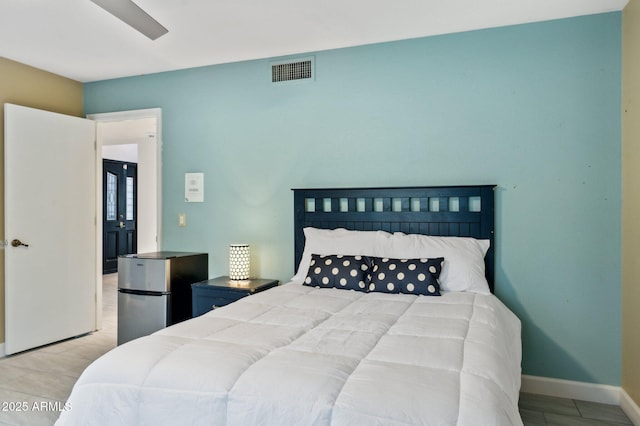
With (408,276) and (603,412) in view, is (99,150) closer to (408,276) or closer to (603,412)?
(408,276)

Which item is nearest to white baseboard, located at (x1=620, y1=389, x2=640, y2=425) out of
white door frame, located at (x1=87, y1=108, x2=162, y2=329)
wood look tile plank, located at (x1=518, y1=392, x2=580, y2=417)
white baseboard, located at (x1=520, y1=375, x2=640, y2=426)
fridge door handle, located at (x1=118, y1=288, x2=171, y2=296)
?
white baseboard, located at (x1=520, y1=375, x2=640, y2=426)

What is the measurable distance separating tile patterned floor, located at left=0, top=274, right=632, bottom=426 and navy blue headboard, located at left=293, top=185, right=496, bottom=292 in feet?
2.76

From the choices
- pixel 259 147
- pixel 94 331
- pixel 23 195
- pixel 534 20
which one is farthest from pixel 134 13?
pixel 94 331

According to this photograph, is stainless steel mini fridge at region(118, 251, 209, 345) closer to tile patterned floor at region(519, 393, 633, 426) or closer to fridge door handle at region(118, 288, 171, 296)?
fridge door handle at region(118, 288, 171, 296)

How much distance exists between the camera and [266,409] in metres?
1.36

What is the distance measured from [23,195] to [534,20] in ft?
13.7

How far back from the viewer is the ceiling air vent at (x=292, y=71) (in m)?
3.60

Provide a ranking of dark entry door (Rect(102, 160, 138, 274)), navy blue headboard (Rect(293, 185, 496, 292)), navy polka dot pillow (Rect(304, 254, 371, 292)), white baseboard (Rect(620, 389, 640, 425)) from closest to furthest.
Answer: white baseboard (Rect(620, 389, 640, 425))
navy polka dot pillow (Rect(304, 254, 371, 292))
navy blue headboard (Rect(293, 185, 496, 292))
dark entry door (Rect(102, 160, 138, 274))

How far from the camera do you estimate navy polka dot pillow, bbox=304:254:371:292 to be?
2939mm

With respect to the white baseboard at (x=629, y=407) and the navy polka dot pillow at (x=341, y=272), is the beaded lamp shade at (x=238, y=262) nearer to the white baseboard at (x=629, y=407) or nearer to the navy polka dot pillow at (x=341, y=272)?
the navy polka dot pillow at (x=341, y=272)

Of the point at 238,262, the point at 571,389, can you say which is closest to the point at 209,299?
the point at 238,262

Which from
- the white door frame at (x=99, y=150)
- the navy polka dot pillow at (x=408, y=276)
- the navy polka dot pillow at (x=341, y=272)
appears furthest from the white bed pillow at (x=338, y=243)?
the white door frame at (x=99, y=150)

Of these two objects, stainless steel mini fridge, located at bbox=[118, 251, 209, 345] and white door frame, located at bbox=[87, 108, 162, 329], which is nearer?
stainless steel mini fridge, located at bbox=[118, 251, 209, 345]

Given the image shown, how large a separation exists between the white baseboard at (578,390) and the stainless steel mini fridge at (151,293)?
2666 millimetres
